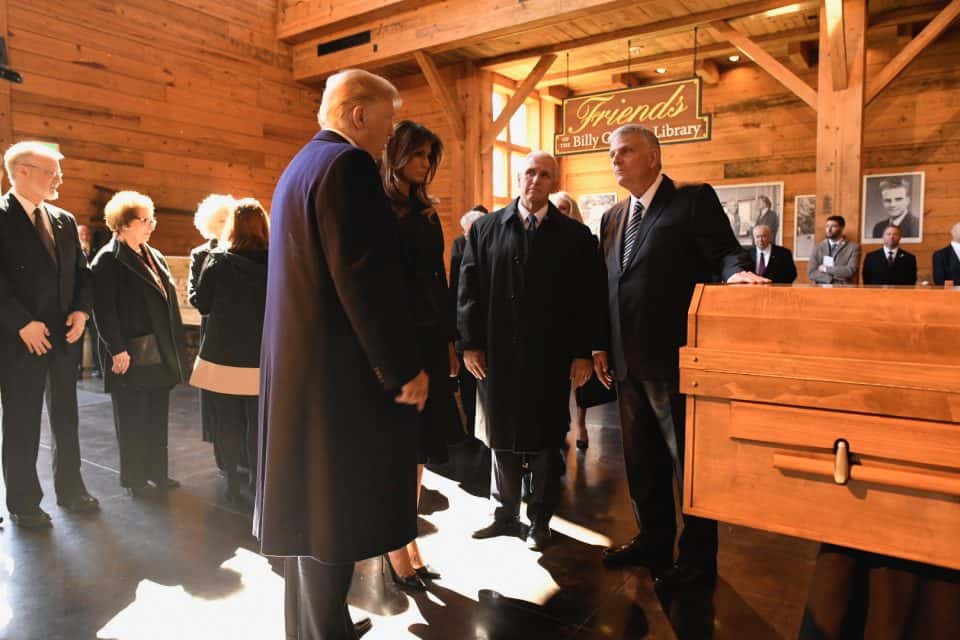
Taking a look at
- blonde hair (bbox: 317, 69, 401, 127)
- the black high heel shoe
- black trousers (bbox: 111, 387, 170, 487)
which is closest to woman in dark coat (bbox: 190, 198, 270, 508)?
black trousers (bbox: 111, 387, 170, 487)

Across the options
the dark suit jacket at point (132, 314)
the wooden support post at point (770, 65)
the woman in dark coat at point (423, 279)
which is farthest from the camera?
the wooden support post at point (770, 65)

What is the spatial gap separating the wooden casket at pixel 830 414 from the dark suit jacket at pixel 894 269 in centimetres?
694

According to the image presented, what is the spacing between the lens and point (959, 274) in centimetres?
664

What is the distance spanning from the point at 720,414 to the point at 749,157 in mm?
9164

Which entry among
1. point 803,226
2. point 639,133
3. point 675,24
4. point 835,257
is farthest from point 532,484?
point 803,226

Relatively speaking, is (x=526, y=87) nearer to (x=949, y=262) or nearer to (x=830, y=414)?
(x=949, y=262)

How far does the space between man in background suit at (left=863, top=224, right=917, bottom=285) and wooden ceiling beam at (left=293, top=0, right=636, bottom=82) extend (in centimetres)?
355

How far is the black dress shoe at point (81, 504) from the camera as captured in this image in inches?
123

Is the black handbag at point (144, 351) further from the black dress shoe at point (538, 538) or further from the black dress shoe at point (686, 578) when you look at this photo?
the black dress shoe at point (686, 578)

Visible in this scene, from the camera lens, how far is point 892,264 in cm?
708

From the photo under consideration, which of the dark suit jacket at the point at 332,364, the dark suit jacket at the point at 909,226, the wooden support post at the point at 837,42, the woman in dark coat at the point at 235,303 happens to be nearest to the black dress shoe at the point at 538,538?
the dark suit jacket at the point at 332,364

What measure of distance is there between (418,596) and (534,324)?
108 centimetres

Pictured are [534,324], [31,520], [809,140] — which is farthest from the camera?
[809,140]

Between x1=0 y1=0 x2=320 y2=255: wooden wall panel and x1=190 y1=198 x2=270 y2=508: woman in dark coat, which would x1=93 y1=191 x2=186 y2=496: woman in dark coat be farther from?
x1=0 y1=0 x2=320 y2=255: wooden wall panel
